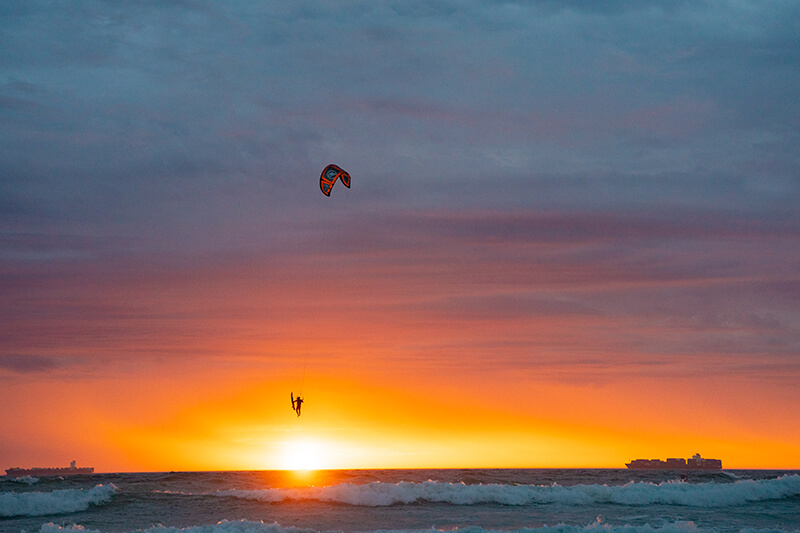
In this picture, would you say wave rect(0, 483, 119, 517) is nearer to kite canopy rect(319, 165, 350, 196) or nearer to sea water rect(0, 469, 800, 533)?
sea water rect(0, 469, 800, 533)

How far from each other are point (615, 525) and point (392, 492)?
11831mm

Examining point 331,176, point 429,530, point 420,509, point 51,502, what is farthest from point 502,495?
point 51,502

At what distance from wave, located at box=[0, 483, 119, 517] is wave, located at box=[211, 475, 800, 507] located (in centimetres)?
551

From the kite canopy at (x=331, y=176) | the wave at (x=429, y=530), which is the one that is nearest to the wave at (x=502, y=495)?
the wave at (x=429, y=530)

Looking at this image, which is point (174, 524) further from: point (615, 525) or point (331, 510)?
point (615, 525)

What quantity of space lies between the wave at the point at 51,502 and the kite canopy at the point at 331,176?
706 inches

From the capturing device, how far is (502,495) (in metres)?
37.9

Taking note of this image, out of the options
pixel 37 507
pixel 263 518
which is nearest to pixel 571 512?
pixel 263 518

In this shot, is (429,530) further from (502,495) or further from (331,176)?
(331,176)

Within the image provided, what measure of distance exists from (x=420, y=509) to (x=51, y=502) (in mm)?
16635

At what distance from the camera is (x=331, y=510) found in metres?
33.8

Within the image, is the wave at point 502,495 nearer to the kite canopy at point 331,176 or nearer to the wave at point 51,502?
the wave at point 51,502

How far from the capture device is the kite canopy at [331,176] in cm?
3519

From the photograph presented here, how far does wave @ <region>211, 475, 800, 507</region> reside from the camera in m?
36.8
